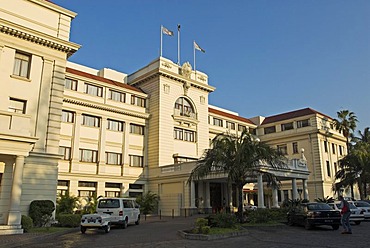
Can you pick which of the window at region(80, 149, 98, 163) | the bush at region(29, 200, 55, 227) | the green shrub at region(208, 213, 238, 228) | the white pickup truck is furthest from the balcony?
the window at region(80, 149, 98, 163)

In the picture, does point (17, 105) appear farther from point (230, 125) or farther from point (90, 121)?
point (230, 125)

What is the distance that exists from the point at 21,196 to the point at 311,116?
3840cm

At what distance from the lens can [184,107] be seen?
39.7 metres

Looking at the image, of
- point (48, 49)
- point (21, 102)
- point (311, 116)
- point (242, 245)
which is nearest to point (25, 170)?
point (21, 102)

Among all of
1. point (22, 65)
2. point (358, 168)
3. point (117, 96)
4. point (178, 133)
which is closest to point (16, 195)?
point (22, 65)

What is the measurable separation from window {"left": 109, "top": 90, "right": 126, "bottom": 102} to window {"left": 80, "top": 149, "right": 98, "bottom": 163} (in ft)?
19.3

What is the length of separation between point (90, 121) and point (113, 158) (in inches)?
171

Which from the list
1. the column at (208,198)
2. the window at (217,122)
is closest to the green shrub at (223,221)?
the column at (208,198)

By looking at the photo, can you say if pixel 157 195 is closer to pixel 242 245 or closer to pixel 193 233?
pixel 193 233

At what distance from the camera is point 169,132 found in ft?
121

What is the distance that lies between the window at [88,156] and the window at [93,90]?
5608 mm

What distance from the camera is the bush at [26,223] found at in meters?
17.7

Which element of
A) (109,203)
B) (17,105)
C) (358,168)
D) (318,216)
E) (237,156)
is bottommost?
(318,216)

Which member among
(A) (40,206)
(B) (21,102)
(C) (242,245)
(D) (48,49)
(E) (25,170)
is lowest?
(C) (242,245)
